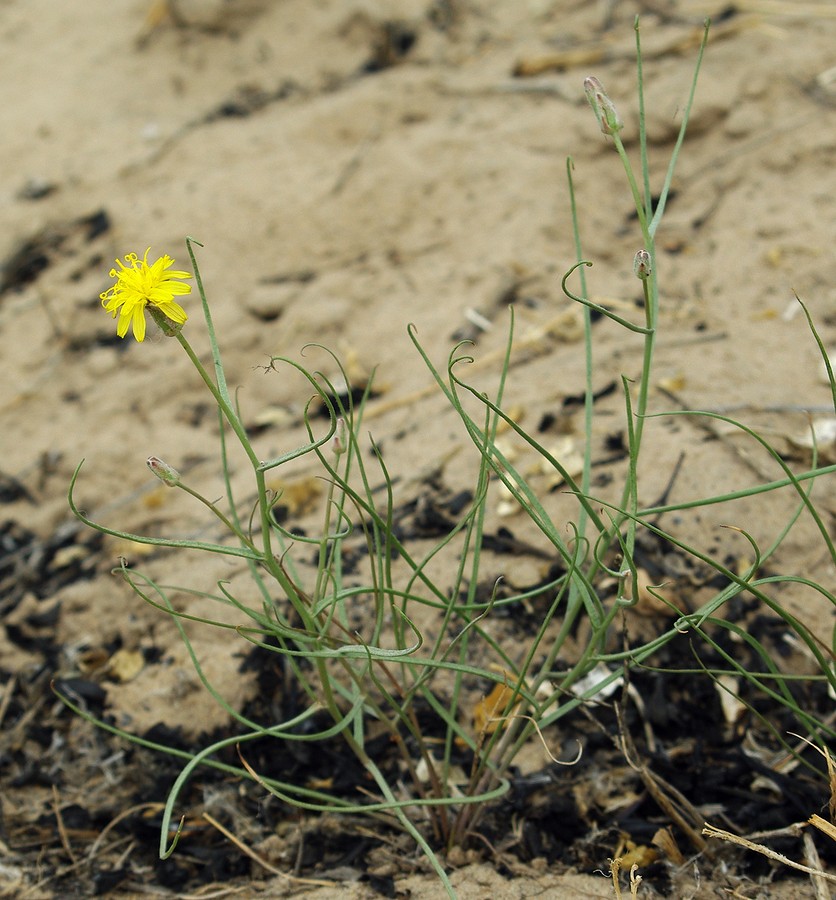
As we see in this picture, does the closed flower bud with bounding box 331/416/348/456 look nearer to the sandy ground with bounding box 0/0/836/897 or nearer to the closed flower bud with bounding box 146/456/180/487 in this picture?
the closed flower bud with bounding box 146/456/180/487

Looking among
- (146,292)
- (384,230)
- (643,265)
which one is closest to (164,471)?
(146,292)

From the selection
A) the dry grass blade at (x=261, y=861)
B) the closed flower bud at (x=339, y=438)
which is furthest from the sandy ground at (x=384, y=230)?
the closed flower bud at (x=339, y=438)

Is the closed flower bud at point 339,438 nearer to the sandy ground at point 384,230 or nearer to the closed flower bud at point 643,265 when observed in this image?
the closed flower bud at point 643,265

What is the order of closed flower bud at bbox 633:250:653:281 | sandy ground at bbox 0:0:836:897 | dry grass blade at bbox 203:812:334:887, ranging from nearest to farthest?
closed flower bud at bbox 633:250:653:281
dry grass blade at bbox 203:812:334:887
sandy ground at bbox 0:0:836:897

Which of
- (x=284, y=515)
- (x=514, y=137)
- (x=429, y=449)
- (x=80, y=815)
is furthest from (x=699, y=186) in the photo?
(x=80, y=815)

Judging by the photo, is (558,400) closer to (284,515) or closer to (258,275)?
(284,515)

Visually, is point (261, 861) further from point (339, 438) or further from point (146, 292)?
point (146, 292)

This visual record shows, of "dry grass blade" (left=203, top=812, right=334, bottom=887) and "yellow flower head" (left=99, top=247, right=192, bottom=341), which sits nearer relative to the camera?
"yellow flower head" (left=99, top=247, right=192, bottom=341)

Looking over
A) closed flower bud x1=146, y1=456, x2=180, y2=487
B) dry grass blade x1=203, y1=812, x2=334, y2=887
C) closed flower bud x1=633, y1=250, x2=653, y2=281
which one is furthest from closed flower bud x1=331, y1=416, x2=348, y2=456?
dry grass blade x1=203, y1=812, x2=334, y2=887
